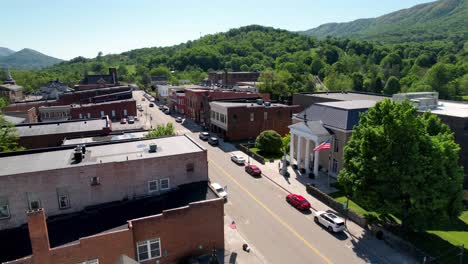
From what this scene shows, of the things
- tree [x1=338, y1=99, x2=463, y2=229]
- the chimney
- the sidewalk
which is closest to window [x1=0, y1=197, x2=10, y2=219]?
the chimney

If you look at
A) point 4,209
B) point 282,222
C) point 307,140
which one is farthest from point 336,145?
→ point 4,209

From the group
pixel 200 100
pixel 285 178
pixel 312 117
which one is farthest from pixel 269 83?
pixel 285 178

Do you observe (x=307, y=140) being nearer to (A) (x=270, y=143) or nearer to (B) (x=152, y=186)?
(A) (x=270, y=143)

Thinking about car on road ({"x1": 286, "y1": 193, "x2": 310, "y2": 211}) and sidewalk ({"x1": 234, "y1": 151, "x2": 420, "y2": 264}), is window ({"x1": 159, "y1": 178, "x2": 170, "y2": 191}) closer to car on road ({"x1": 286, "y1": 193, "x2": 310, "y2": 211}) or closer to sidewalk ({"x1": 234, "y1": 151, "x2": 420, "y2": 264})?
car on road ({"x1": 286, "y1": 193, "x2": 310, "y2": 211})

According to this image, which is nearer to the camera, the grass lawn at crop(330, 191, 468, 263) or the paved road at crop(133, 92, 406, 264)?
the paved road at crop(133, 92, 406, 264)

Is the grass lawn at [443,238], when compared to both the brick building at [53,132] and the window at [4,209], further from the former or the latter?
the brick building at [53,132]

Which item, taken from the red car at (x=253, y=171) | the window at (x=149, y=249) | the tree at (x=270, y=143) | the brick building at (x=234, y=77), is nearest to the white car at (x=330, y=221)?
the red car at (x=253, y=171)
